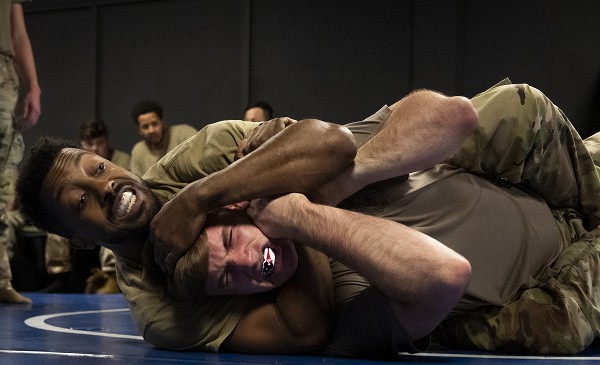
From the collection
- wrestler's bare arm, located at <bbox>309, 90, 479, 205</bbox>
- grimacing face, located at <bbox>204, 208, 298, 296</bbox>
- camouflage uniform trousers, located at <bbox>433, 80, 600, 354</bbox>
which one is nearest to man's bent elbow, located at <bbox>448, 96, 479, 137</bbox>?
wrestler's bare arm, located at <bbox>309, 90, 479, 205</bbox>

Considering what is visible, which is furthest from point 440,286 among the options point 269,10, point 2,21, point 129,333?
point 269,10

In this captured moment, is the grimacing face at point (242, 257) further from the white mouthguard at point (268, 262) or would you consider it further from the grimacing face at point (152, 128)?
the grimacing face at point (152, 128)

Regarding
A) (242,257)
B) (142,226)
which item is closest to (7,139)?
(142,226)

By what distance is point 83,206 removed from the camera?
2.48 meters

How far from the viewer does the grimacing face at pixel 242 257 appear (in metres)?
2.17

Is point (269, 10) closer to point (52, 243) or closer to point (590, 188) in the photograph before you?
point (52, 243)

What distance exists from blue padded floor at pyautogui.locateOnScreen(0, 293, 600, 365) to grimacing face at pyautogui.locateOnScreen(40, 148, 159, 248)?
32cm

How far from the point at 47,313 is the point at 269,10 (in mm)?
5224

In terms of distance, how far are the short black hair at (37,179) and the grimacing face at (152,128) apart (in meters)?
4.61

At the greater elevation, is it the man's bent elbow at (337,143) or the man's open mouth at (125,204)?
the man's bent elbow at (337,143)

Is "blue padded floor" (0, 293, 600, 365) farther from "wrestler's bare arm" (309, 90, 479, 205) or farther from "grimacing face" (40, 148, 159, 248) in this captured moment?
"wrestler's bare arm" (309, 90, 479, 205)

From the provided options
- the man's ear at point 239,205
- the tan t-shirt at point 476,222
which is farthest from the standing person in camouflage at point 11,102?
the tan t-shirt at point 476,222

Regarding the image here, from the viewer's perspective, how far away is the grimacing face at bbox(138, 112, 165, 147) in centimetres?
729

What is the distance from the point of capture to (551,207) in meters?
2.79
